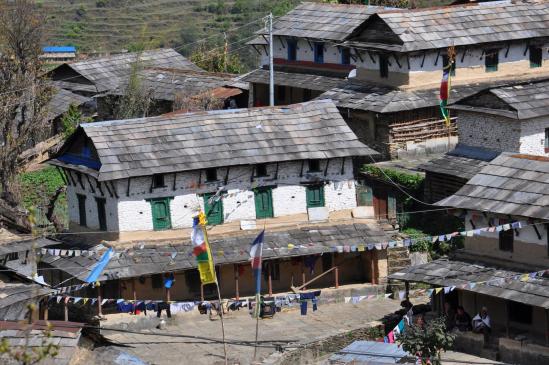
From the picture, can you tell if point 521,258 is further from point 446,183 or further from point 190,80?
point 190,80

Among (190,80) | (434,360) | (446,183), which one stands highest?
(190,80)

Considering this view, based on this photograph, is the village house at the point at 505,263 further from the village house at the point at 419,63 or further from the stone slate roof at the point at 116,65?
the stone slate roof at the point at 116,65

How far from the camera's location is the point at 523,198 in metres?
43.0

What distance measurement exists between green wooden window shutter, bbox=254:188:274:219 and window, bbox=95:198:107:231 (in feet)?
18.2

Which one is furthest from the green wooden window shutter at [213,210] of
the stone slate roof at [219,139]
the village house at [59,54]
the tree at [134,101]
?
the village house at [59,54]

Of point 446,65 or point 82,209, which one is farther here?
point 446,65

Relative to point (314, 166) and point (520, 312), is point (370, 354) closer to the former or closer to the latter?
point (520, 312)

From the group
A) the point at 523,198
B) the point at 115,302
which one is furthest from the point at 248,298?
the point at 523,198

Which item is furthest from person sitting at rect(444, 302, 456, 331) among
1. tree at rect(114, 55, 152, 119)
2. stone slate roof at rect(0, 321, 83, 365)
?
tree at rect(114, 55, 152, 119)

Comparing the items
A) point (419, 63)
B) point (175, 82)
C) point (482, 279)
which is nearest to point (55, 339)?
point (482, 279)

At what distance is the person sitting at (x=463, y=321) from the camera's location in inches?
1698

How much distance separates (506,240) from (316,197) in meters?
10.1

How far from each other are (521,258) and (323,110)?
12879mm

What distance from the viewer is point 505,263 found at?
43.6 m
